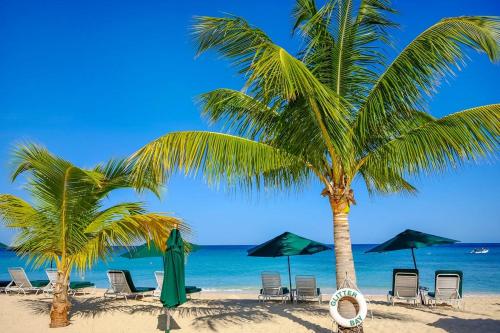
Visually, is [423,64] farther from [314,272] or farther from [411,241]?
[314,272]

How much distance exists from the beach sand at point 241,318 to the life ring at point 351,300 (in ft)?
3.90

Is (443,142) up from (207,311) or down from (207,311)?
up

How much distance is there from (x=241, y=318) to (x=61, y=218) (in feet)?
12.8

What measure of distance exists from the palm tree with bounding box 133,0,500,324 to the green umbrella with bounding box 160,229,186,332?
1180 mm

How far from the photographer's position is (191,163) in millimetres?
6793

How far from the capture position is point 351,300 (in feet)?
21.7

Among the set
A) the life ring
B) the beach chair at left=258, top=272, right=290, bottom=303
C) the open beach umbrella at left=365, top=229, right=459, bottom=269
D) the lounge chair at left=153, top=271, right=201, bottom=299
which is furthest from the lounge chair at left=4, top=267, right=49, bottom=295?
the life ring

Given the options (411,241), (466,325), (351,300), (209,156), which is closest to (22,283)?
(209,156)

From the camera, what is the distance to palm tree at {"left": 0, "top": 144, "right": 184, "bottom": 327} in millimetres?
8211

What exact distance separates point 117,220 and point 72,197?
38.6 inches

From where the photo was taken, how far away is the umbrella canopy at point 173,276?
709 cm

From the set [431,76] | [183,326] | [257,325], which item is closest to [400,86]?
[431,76]

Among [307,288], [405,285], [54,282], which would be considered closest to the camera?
[405,285]

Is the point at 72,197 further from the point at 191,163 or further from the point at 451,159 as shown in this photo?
the point at 451,159
